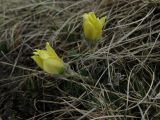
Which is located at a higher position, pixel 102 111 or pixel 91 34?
pixel 91 34

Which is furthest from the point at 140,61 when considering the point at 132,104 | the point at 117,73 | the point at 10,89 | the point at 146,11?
the point at 10,89

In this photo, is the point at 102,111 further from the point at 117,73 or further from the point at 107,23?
the point at 107,23

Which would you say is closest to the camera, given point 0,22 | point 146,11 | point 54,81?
point 54,81

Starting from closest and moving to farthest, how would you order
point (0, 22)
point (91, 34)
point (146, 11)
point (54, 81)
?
point (91, 34)
point (54, 81)
point (146, 11)
point (0, 22)
